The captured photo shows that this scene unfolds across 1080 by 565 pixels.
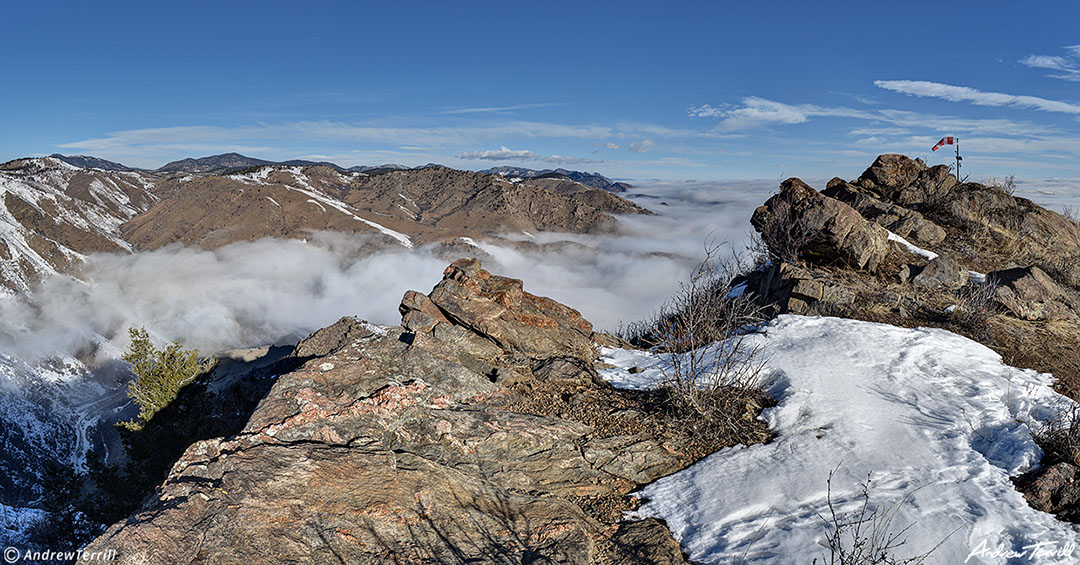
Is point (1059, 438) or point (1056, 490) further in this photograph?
point (1059, 438)

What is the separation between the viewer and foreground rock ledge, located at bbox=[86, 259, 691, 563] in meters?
5.05

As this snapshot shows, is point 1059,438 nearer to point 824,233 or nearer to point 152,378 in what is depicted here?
point 824,233

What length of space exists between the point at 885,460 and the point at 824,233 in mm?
9523

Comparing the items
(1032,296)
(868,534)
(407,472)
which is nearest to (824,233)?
(1032,296)

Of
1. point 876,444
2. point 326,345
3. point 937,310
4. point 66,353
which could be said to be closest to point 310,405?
point 326,345

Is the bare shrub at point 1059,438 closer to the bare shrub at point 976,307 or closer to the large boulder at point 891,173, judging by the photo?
the bare shrub at point 976,307

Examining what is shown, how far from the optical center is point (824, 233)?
15375 mm

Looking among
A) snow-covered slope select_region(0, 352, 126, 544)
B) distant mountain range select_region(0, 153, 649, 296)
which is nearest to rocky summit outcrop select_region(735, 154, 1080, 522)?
snow-covered slope select_region(0, 352, 126, 544)

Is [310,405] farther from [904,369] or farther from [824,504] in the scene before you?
[904,369]

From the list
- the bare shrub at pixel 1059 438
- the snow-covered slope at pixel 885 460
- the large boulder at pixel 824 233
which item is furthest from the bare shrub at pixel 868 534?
the large boulder at pixel 824 233

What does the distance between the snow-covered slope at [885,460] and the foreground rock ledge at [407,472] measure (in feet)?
2.56

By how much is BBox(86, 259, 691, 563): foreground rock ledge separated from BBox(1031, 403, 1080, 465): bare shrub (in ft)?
15.5

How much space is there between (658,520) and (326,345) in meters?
7.67

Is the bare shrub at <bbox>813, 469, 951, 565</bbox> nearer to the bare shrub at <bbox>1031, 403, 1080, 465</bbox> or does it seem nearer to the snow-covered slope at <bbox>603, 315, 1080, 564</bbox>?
the snow-covered slope at <bbox>603, 315, 1080, 564</bbox>
